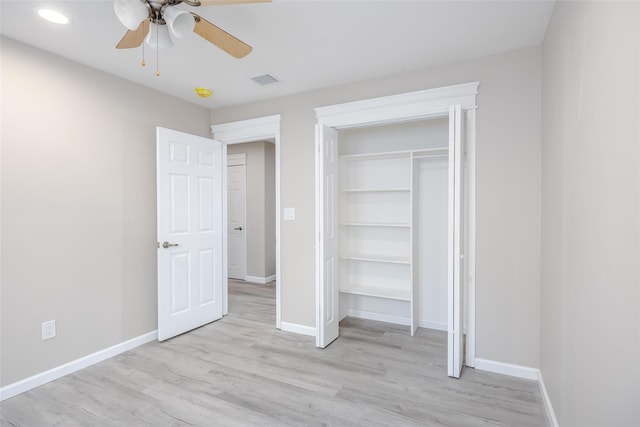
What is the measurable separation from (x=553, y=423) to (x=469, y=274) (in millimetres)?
1075

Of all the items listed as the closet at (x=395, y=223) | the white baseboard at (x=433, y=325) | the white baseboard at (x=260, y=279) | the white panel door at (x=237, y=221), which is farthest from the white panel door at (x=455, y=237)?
the white panel door at (x=237, y=221)

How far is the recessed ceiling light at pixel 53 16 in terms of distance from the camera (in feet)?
6.51

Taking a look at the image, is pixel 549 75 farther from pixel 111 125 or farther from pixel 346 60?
pixel 111 125

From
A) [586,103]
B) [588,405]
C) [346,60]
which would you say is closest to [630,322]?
[588,405]

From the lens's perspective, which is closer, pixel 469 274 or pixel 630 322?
pixel 630 322

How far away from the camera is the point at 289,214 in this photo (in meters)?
3.51

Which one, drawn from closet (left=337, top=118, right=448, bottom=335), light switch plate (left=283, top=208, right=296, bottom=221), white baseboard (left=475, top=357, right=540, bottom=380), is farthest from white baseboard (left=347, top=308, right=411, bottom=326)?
light switch plate (left=283, top=208, right=296, bottom=221)

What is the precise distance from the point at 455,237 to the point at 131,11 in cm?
238

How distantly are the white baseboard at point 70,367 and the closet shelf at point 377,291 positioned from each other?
2080 millimetres

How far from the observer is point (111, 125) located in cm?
292

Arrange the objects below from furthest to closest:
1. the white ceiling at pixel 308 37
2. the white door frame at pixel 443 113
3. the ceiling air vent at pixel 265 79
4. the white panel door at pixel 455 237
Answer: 1. the ceiling air vent at pixel 265 79
2. the white door frame at pixel 443 113
3. the white panel door at pixel 455 237
4. the white ceiling at pixel 308 37

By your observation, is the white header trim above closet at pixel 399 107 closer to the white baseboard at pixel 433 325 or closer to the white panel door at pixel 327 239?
the white panel door at pixel 327 239

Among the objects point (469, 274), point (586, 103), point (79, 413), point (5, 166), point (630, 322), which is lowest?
point (79, 413)

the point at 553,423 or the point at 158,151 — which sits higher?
the point at 158,151
